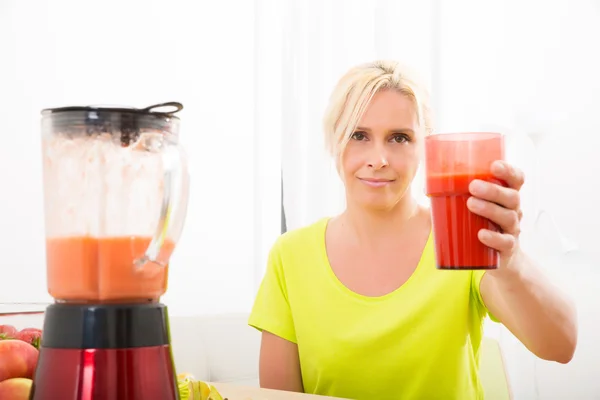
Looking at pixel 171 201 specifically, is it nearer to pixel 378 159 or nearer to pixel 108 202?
pixel 108 202

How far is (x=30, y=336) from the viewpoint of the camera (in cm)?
96

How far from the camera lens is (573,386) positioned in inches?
97.7

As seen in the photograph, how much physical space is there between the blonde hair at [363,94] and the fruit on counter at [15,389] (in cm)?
95

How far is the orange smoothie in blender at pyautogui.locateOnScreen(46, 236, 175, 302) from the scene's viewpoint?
2.58 ft

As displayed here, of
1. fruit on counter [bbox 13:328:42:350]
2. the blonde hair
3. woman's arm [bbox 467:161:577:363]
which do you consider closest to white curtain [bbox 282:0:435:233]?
the blonde hair

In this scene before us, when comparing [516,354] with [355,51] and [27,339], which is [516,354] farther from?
[27,339]

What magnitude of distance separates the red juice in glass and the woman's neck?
0.61 metres

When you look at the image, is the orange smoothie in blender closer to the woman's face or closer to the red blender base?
the red blender base

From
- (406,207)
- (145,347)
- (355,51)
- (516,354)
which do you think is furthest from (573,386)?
(145,347)

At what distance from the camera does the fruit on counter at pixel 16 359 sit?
0.88m

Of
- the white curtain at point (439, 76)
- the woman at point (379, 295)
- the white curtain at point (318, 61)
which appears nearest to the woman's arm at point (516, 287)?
the woman at point (379, 295)

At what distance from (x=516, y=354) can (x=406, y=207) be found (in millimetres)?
1076

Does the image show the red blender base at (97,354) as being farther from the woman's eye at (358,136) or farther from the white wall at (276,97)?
the white wall at (276,97)

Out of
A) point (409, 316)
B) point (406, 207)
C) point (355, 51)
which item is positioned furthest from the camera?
point (355, 51)
